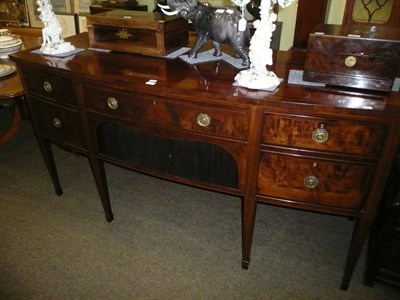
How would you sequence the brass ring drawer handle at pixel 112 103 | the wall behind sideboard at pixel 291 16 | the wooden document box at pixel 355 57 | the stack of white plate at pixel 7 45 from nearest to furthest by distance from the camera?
the wooden document box at pixel 355 57 → the brass ring drawer handle at pixel 112 103 → the stack of white plate at pixel 7 45 → the wall behind sideboard at pixel 291 16

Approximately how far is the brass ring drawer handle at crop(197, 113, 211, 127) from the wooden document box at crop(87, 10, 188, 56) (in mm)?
446

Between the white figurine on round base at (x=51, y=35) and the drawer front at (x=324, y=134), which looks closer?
the drawer front at (x=324, y=134)

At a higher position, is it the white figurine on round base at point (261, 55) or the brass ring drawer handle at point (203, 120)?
the white figurine on round base at point (261, 55)

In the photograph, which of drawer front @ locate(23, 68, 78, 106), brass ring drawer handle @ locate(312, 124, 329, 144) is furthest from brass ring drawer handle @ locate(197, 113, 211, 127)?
drawer front @ locate(23, 68, 78, 106)

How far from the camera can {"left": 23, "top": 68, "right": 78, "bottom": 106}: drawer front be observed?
142 cm

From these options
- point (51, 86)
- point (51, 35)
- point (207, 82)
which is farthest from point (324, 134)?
point (51, 35)

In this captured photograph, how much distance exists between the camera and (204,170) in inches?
52.5

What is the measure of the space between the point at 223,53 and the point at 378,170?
815mm

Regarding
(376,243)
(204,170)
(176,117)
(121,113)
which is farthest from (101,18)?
(376,243)

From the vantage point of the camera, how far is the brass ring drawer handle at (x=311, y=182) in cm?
117

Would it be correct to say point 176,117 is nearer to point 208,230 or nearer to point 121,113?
point 121,113

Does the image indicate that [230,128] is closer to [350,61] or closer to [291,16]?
[350,61]

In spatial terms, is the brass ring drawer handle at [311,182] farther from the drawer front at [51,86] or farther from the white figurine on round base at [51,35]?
the white figurine on round base at [51,35]

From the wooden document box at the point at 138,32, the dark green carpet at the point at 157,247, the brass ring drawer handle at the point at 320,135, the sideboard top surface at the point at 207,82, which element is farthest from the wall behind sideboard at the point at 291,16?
the brass ring drawer handle at the point at 320,135
